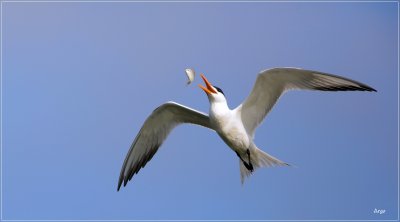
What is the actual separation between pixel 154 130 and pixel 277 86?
1852mm

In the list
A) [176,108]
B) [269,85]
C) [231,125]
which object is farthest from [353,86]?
[176,108]

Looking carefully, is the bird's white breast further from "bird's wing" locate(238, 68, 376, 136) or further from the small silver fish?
the small silver fish

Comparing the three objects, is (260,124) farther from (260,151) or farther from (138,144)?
(138,144)

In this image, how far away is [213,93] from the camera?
7844 mm

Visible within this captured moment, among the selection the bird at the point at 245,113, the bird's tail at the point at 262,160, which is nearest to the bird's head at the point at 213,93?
the bird at the point at 245,113

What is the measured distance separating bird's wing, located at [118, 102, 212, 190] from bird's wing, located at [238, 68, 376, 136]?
22.0 inches

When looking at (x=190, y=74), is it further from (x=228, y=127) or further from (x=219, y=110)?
(x=228, y=127)

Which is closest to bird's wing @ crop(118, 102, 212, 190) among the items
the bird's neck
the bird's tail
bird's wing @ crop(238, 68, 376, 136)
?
the bird's neck

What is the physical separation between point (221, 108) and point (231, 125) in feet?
0.81

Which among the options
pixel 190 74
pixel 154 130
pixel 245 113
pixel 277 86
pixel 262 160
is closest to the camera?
pixel 190 74

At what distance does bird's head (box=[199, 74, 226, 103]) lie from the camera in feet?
25.6

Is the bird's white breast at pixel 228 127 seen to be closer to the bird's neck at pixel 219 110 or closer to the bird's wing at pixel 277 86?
the bird's neck at pixel 219 110

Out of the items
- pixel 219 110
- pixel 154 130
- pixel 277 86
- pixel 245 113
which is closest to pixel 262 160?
pixel 245 113

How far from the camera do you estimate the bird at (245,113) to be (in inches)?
297
